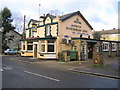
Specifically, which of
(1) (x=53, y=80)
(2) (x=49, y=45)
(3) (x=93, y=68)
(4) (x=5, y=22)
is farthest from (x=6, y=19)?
(1) (x=53, y=80)

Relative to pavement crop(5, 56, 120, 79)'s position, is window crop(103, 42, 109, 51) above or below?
above

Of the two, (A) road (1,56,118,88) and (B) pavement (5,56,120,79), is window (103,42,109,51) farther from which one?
(A) road (1,56,118,88)

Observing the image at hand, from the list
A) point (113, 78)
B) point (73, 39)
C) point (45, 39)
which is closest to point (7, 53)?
point (45, 39)

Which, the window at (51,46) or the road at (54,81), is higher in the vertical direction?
the window at (51,46)

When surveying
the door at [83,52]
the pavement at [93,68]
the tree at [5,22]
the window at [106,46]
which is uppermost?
the tree at [5,22]

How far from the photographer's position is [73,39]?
21.8m

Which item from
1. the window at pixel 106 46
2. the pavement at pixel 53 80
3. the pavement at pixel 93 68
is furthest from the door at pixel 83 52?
the pavement at pixel 53 80

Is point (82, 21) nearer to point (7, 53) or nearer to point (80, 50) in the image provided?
point (80, 50)

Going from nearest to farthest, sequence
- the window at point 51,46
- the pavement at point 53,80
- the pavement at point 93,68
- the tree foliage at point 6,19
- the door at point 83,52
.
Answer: the pavement at point 53,80, the pavement at point 93,68, the door at point 83,52, the window at point 51,46, the tree foliage at point 6,19

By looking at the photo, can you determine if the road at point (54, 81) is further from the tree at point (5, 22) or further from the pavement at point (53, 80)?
the tree at point (5, 22)

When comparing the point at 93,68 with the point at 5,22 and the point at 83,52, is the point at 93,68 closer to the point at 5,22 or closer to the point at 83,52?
the point at 83,52

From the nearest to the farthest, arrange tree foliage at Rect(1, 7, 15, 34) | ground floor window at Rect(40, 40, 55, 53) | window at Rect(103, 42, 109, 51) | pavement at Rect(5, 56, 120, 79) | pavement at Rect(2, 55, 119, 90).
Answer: pavement at Rect(2, 55, 119, 90) < pavement at Rect(5, 56, 120, 79) < ground floor window at Rect(40, 40, 55, 53) < window at Rect(103, 42, 109, 51) < tree foliage at Rect(1, 7, 15, 34)

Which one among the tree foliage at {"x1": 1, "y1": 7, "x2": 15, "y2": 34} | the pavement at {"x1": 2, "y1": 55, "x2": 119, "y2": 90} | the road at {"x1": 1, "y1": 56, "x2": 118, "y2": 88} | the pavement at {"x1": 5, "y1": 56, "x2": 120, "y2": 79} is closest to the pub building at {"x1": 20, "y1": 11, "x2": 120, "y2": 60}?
the pavement at {"x1": 5, "y1": 56, "x2": 120, "y2": 79}

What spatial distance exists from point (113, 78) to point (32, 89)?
5672 mm
